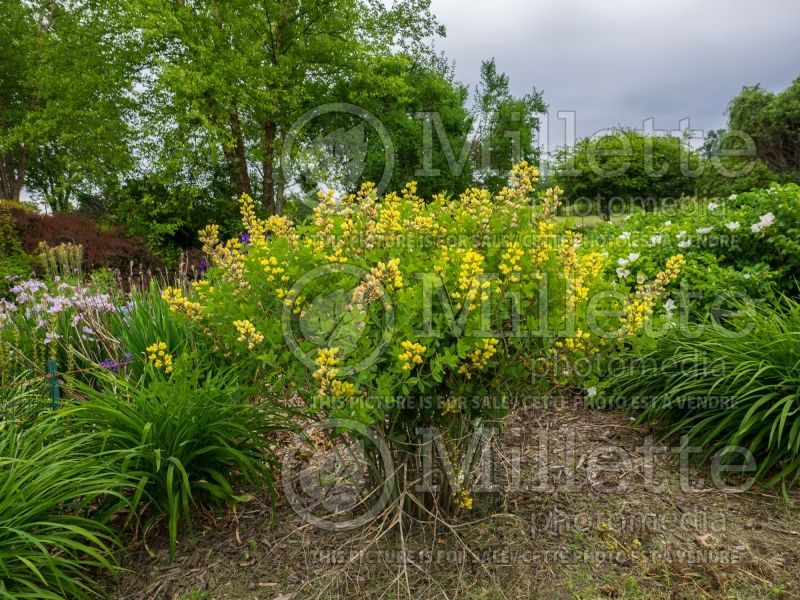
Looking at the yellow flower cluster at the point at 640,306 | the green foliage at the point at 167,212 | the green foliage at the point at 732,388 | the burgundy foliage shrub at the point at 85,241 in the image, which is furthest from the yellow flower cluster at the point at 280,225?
the green foliage at the point at 167,212

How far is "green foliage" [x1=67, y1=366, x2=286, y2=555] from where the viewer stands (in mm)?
2363

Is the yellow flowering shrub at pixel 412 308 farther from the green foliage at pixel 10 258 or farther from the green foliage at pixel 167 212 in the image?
the green foliage at pixel 167 212

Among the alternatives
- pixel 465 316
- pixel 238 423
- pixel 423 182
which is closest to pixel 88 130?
pixel 423 182

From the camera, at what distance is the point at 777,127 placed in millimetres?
19578

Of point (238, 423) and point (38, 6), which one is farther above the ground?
point (38, 6)

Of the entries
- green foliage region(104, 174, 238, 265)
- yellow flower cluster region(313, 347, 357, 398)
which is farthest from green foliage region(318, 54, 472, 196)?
yellow flower cluster region(313, 347, 357, 398)

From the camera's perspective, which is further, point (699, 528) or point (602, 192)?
point (602, 192)

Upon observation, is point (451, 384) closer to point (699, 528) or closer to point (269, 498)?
point (269, 498)

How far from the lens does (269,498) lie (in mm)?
2730

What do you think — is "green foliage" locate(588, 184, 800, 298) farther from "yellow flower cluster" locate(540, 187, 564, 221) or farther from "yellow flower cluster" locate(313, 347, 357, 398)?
"yellow flower cluster" locate(313, 347, 357, 398)

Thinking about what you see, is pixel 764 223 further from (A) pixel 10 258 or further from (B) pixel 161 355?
(A) pixel 10 258

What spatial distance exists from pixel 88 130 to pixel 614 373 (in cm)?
1515

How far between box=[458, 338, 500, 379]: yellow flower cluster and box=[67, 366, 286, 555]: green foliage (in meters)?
1.08

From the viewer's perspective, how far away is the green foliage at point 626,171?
17734 mm
